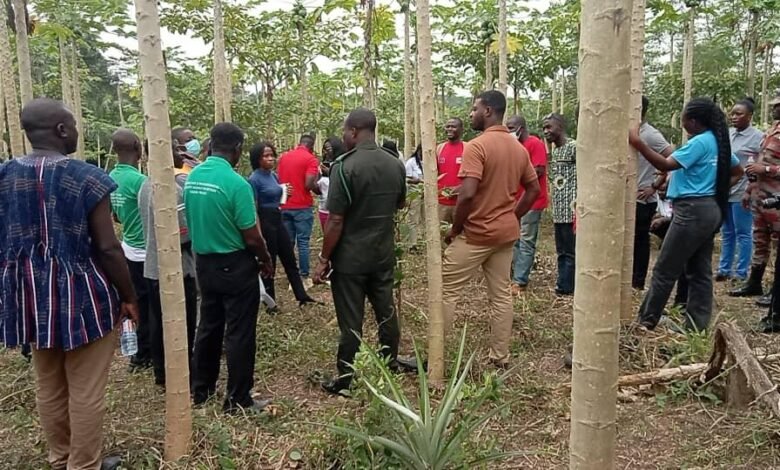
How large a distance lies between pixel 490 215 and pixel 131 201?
2.48 meters

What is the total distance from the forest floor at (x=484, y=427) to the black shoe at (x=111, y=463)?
0.22 feet

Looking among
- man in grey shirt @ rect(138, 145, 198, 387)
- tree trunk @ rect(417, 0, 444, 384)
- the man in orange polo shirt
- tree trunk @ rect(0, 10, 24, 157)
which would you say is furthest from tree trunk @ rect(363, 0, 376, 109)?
tree trunk @ rect(0, 10, 24, 157)

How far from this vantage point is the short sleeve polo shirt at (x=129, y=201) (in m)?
4.02

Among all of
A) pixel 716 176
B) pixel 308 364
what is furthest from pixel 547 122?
pixel 308 364

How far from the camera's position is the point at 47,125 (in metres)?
2.62

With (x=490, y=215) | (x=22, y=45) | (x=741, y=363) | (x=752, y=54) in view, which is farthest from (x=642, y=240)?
(x=752, y=54)

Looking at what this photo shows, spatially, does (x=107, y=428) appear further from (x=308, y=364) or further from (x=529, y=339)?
(x=529, y=339)

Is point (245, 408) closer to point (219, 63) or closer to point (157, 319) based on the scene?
point (157, 319)

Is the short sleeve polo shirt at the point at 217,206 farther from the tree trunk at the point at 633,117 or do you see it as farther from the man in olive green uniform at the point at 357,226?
the tree trunk at the point at 633,117

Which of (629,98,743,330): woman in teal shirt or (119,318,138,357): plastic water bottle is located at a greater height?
(629,98,743,330): woman in teal shirt

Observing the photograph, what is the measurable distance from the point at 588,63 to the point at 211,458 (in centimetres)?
248

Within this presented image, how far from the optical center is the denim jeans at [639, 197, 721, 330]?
168 inches

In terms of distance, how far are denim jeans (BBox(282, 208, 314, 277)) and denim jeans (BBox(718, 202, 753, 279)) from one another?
14.9ft

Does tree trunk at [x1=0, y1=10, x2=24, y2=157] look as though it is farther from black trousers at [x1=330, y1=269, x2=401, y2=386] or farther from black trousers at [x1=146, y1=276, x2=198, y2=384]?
black trousers at [x1=330, y1=269, x2=401, y2=386]
